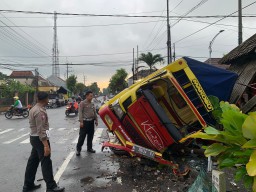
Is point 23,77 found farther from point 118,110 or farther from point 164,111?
point 164,111

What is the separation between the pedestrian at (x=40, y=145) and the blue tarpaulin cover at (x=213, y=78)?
370 centimetres

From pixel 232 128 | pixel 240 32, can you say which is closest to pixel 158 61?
pixel 240 32

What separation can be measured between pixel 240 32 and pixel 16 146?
11801 millimetres

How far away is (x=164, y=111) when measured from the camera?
22.5 ft

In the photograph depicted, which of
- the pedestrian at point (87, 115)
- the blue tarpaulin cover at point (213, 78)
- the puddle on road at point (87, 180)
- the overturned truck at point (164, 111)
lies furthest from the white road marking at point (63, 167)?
the blue tarpaulin cover at point (213, 78)

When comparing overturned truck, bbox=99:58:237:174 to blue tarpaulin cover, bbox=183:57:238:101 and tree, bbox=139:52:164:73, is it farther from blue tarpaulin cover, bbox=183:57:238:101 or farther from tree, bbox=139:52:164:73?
tree, bbox=139:52:164:73

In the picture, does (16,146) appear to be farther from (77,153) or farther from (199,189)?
(199,189)

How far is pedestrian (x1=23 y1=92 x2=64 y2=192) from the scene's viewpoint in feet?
18.2

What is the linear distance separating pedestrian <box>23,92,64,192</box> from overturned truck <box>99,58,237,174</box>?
1865 millimetres

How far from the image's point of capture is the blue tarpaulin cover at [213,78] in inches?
304

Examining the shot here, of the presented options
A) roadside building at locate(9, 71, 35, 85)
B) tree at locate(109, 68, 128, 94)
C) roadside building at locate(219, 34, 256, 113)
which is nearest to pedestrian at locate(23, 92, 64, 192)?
roadside building at locate(219, 34, 256, 113)

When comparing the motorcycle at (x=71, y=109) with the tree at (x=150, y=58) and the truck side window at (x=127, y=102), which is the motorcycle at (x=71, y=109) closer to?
the tree at (x=150, y=58)

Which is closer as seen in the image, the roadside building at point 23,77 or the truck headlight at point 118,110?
the truck headlight at point 118,110

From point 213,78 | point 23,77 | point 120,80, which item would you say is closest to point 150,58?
point 120,80
